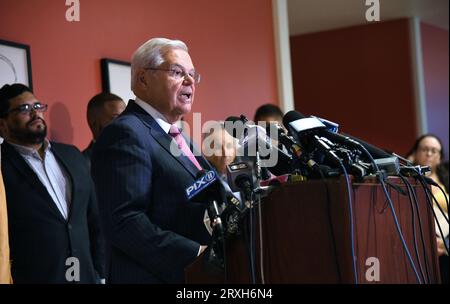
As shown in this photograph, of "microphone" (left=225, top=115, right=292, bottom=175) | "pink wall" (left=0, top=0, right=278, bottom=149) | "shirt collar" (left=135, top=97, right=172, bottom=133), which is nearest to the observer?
"microphone" (left=225, top=115, right=292, bottom=175)

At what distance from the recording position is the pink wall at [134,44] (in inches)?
141

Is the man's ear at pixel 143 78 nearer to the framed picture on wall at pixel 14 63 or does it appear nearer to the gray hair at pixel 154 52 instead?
the gray hair at pixel 154 52

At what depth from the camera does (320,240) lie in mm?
1654

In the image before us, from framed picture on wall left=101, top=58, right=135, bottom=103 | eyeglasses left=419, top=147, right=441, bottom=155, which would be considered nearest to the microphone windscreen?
framed picture on wall left=101, top=58, right=135, bottom=103

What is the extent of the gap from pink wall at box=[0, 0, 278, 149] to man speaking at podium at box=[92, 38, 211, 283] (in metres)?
1.35

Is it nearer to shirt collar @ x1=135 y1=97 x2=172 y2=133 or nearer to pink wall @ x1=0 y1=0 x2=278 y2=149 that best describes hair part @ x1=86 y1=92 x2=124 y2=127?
pink wall @ x1=0 y1=0 x2=278 y2=149

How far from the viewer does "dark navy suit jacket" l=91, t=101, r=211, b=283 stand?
201 cm

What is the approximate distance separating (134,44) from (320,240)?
2797mm

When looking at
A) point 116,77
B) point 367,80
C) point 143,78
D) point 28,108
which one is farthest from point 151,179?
point 367,80

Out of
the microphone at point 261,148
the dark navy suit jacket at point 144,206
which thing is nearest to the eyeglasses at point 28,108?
the dark navy suit jacket at point 144,206

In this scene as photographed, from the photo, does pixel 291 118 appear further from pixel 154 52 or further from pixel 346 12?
pixel 346 12
